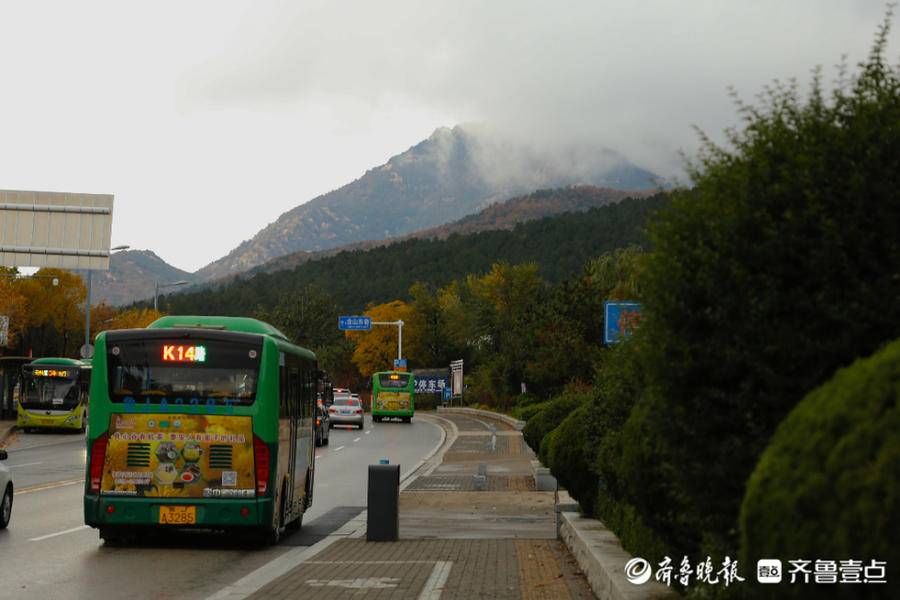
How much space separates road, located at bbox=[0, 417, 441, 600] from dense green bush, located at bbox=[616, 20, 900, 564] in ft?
21.0

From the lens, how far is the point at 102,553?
15055 mm

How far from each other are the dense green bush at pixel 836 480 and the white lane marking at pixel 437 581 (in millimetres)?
7363

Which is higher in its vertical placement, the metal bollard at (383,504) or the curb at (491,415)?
the curb at (491,415)

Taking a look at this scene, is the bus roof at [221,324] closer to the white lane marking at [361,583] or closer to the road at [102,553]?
the road at [102,553]

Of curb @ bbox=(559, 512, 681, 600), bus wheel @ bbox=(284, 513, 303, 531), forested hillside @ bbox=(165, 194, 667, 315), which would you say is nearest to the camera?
curb @ bbox=(559, 512, 681, 600)

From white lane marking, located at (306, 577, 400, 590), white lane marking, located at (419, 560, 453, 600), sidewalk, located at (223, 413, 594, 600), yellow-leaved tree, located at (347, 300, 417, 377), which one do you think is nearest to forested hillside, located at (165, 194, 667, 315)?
yellow-leaved tree, located at (347, 300, 417, 377)

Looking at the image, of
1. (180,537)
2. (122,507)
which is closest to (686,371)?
(122,507)

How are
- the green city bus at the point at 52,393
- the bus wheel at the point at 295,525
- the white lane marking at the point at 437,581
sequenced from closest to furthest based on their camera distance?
the white lane marking at the point at 437,581 < the bus wheel at the point at 295,525 < the green city bus at the point at 52,393

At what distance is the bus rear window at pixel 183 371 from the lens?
1561cm

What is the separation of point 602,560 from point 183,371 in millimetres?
6735

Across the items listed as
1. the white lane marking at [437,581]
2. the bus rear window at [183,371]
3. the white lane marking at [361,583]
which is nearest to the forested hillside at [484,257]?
the bus rear window at [183,371]

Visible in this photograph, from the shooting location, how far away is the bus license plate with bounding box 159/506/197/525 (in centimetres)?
1526

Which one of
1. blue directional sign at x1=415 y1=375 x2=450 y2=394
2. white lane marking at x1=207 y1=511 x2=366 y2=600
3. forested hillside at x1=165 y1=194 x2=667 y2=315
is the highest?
forested hillside at x1=165 y1=194 x2=667 y2=315

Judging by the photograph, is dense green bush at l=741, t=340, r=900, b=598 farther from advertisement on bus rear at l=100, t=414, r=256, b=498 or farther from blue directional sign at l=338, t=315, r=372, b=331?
blue directional sign at l=338, t=315, r=372, b=331
